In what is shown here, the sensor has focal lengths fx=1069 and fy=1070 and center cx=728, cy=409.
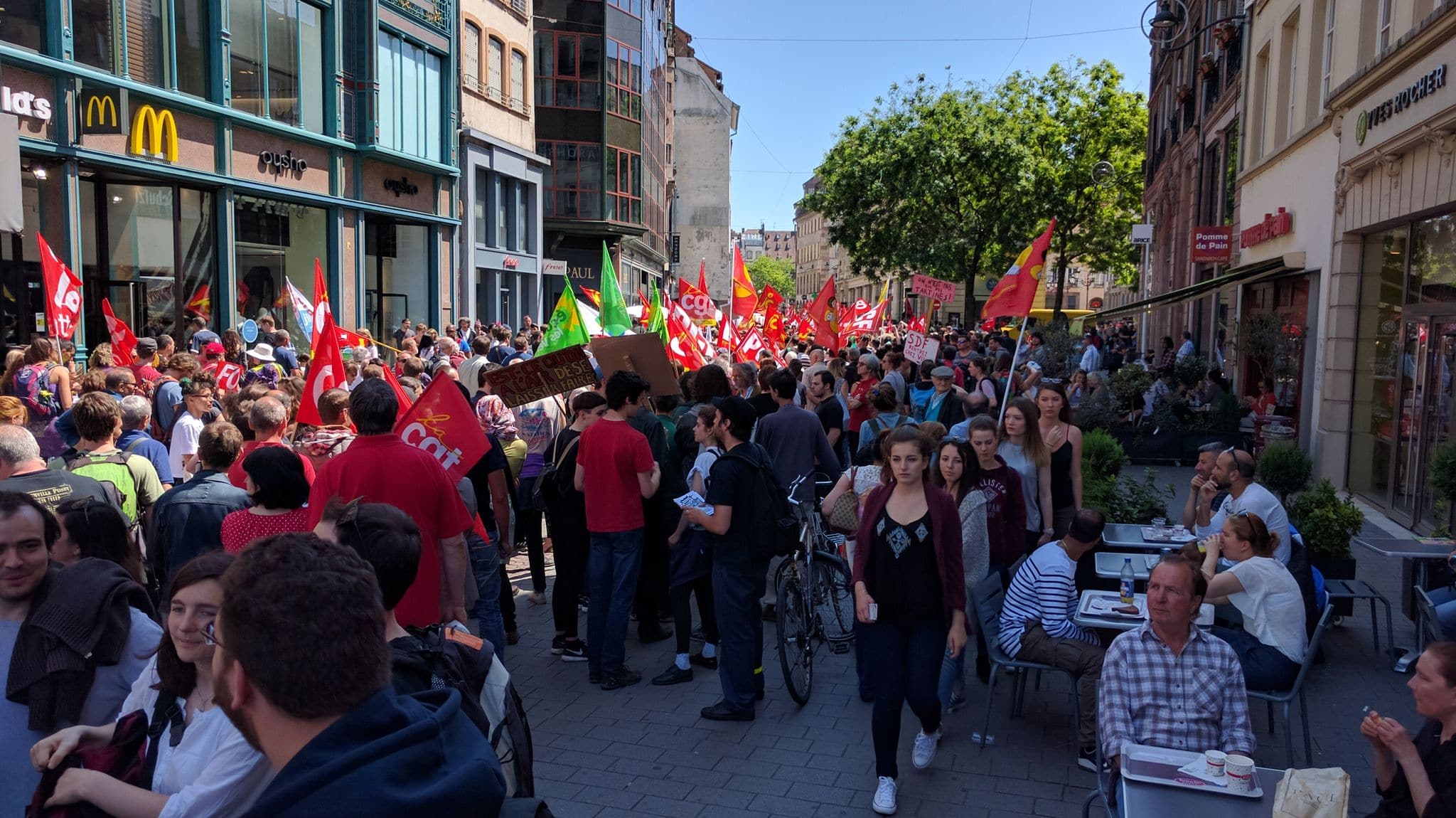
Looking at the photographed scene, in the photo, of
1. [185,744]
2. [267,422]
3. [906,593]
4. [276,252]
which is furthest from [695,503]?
[276,252]

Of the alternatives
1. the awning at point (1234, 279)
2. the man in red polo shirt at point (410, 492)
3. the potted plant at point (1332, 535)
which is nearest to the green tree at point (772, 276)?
the awning at point (1234, 279)

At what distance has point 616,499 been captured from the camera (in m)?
6.54

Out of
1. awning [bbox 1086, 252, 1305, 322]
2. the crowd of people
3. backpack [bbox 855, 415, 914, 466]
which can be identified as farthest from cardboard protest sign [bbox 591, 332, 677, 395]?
awning [bbox 1086, 252, 1305, 322]

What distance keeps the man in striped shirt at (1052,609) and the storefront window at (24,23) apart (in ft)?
45.9

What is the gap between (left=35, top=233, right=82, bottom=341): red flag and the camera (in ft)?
32.3

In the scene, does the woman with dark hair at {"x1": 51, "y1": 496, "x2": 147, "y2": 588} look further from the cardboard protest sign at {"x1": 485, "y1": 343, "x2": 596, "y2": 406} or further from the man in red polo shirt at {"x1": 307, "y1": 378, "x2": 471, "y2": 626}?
the cardboard protest sign at {"x1": 485, "y1": 343, "x2": 596, "y2": 406}

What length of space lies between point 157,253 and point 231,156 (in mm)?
2183

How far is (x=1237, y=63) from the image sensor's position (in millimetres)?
21422

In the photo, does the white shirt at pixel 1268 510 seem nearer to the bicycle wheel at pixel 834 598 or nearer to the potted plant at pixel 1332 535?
the potted plant at pixel 1332 535

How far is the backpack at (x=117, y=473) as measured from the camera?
5.26 metres

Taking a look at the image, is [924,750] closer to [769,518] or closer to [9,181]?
[769,518]

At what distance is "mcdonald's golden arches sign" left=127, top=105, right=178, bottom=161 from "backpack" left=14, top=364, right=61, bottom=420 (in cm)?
760

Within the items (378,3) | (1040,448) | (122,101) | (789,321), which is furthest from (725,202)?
(1040,448)

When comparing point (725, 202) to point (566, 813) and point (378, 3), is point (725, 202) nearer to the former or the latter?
point (378, 3)
